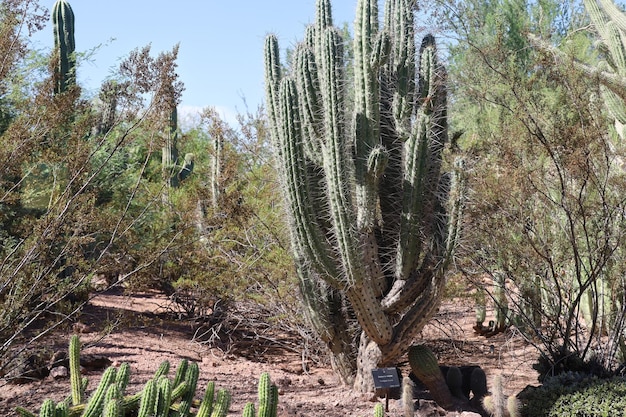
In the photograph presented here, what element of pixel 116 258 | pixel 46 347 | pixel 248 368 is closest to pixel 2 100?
pixel 116 258

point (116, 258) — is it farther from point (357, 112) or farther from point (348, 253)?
point (357, 112)

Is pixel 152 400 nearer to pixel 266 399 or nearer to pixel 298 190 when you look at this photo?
pixel 266 399

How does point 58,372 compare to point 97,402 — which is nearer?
point 97,402

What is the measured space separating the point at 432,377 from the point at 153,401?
2.78 meters

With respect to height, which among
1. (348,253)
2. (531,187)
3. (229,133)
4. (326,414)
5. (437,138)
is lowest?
(326,414)

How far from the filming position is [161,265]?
7.78m

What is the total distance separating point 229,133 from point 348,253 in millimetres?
4751

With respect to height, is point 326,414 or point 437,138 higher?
point 437,138

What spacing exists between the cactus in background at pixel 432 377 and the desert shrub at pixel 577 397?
2.08 ft

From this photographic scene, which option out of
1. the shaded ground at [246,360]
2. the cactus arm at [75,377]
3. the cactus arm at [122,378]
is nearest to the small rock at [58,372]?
the shaded ground at [246,360]

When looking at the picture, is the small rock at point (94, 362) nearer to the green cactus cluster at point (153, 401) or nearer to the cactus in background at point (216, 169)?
the green cactus cluster at point (153, 401)

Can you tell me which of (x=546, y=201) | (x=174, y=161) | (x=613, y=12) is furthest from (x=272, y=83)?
(x=174, y=161)

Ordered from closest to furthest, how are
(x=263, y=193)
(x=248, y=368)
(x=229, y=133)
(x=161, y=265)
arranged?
(x=248, y=368)
(x=161, y=265)
(x=263, y=193)
(x=229, y=133)

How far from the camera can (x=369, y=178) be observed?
5.54m
